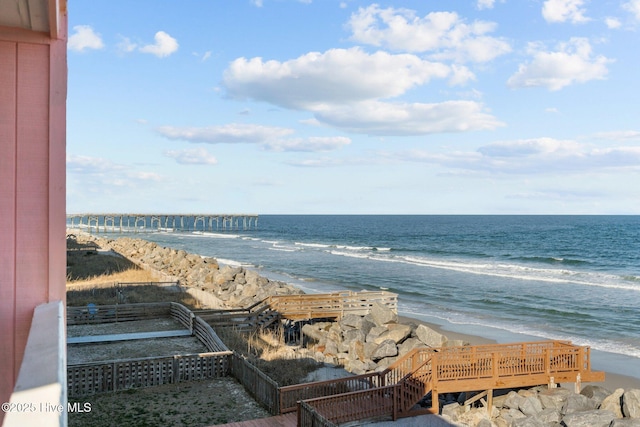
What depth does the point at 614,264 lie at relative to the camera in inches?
2315

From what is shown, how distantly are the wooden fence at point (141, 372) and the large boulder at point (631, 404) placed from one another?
10.2m

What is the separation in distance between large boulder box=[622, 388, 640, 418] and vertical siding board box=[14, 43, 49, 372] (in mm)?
14420

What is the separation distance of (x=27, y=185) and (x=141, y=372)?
1155cm

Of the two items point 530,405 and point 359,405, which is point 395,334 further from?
point 359,405

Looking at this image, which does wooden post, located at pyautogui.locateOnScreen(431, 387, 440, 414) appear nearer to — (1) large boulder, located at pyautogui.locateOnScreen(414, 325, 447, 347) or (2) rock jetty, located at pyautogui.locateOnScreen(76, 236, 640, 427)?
(2) rock jetty, located at pyautogui.locateOnScreen(76, 236, 640, 427)

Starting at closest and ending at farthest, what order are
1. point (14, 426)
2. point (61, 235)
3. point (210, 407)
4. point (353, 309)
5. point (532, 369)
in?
point (14, 426) < point (61, 235) < point (210, 407) < point (532, 369) < point (353, 309)

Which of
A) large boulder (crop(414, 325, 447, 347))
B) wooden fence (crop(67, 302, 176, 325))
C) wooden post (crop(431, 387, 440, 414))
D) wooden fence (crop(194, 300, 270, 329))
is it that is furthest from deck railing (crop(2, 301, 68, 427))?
wooden fence (crop(67, 302, 176, 325))

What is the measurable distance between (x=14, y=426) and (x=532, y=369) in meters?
15.6

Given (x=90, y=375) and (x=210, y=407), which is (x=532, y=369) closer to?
(x=210, y=407)

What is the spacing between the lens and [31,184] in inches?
130

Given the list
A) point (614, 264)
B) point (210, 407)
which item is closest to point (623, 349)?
point (210, 407)

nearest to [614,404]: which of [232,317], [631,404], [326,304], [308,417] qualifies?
[631,404]

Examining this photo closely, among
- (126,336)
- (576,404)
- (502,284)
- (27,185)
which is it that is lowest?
(502,284)

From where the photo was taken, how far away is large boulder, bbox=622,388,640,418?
13336 mm
